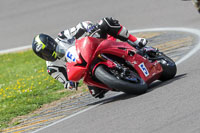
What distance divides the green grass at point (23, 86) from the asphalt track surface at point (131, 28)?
1.46 metres

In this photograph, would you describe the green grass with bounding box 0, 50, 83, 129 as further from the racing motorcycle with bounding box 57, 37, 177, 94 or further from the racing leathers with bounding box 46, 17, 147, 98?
the racing motorcycle with bounding box 57, 37, 177, 94

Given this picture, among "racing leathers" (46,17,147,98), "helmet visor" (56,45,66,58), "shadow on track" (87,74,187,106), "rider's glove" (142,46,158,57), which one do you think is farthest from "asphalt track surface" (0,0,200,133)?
"helmet visor" (56,45,66,58)

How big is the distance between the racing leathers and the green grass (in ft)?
2.46

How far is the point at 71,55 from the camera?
7.06m

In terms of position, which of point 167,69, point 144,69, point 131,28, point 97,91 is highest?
point 144,69

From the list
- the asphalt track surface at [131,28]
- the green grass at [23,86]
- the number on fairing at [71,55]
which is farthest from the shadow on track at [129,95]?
the green grass at [23,86]

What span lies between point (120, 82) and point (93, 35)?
1.10 meters

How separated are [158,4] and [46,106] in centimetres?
746

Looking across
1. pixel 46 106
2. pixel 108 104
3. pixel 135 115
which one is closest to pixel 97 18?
pixel 46 106

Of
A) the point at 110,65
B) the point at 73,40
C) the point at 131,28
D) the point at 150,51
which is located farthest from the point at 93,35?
the point at 131,28

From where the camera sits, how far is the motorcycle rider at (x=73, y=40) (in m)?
7.22

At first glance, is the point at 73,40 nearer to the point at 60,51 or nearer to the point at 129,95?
the point at 60,51

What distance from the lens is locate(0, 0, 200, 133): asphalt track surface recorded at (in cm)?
533

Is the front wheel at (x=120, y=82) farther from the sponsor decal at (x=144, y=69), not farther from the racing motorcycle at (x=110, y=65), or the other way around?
the sponsor decal at (x=144, y=69)
